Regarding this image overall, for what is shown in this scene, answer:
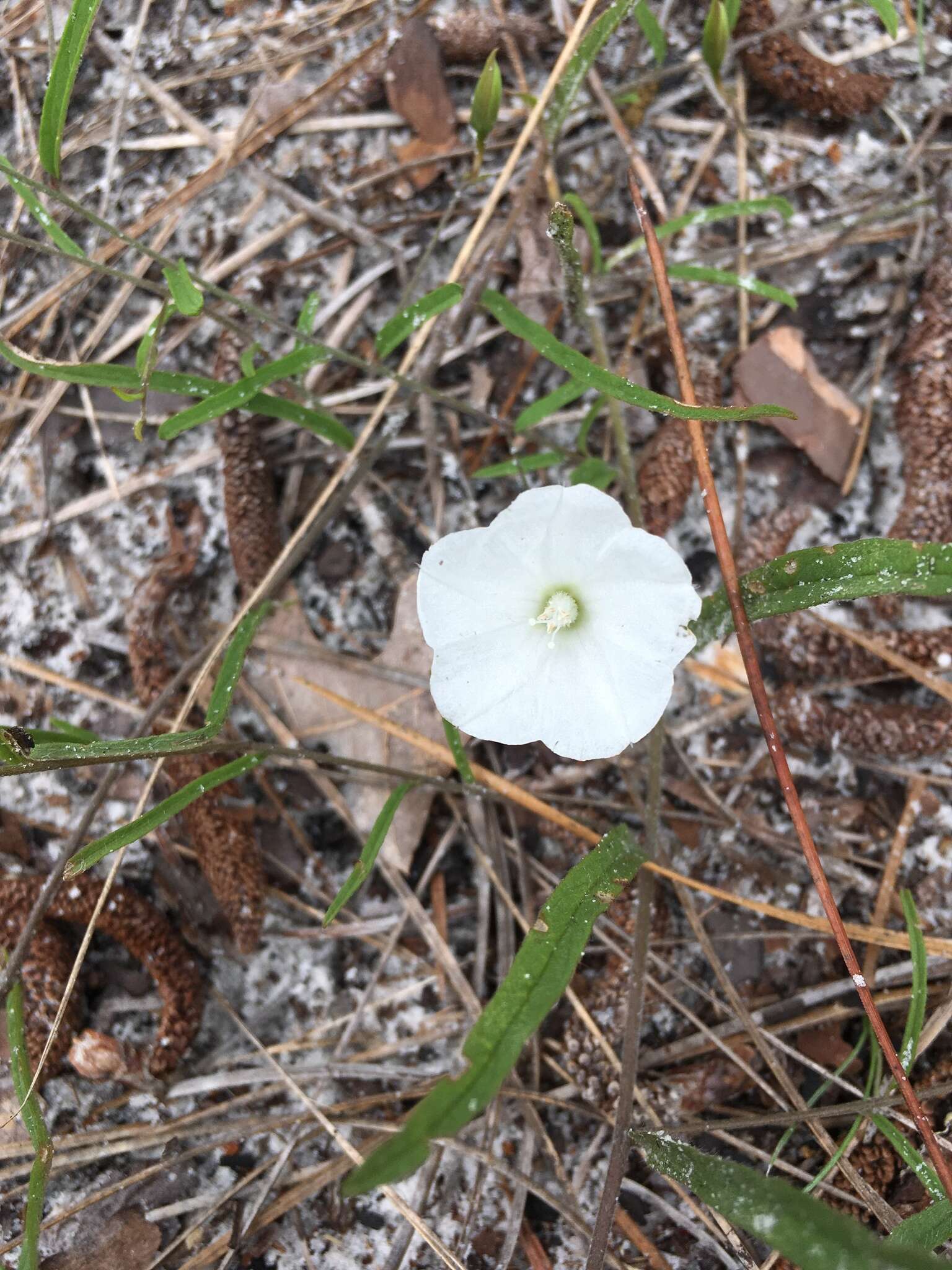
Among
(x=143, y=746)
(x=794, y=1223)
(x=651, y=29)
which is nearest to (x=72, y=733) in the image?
(x=143, y=746)

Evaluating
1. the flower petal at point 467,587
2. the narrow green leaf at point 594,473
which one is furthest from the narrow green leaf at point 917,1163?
the narrow green leaf at point 594,473

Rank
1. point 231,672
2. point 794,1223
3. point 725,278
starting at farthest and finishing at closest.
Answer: point 725,278 < point 231,672 < point 794,1223

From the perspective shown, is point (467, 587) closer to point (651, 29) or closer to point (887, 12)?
point (651, 29)

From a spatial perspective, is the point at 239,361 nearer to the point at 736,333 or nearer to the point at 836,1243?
the point at 736,333

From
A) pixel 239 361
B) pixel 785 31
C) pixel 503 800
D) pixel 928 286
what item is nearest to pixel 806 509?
pixel 928 286

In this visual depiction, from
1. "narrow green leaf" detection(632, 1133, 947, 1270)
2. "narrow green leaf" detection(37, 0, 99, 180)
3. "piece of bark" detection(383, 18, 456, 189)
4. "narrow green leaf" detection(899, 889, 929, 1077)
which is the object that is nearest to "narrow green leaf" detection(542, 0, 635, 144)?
"piece of bark" detection(383, 18, 456, 189)

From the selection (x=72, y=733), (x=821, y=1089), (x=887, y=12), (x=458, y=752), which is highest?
(x=887, y=12)
